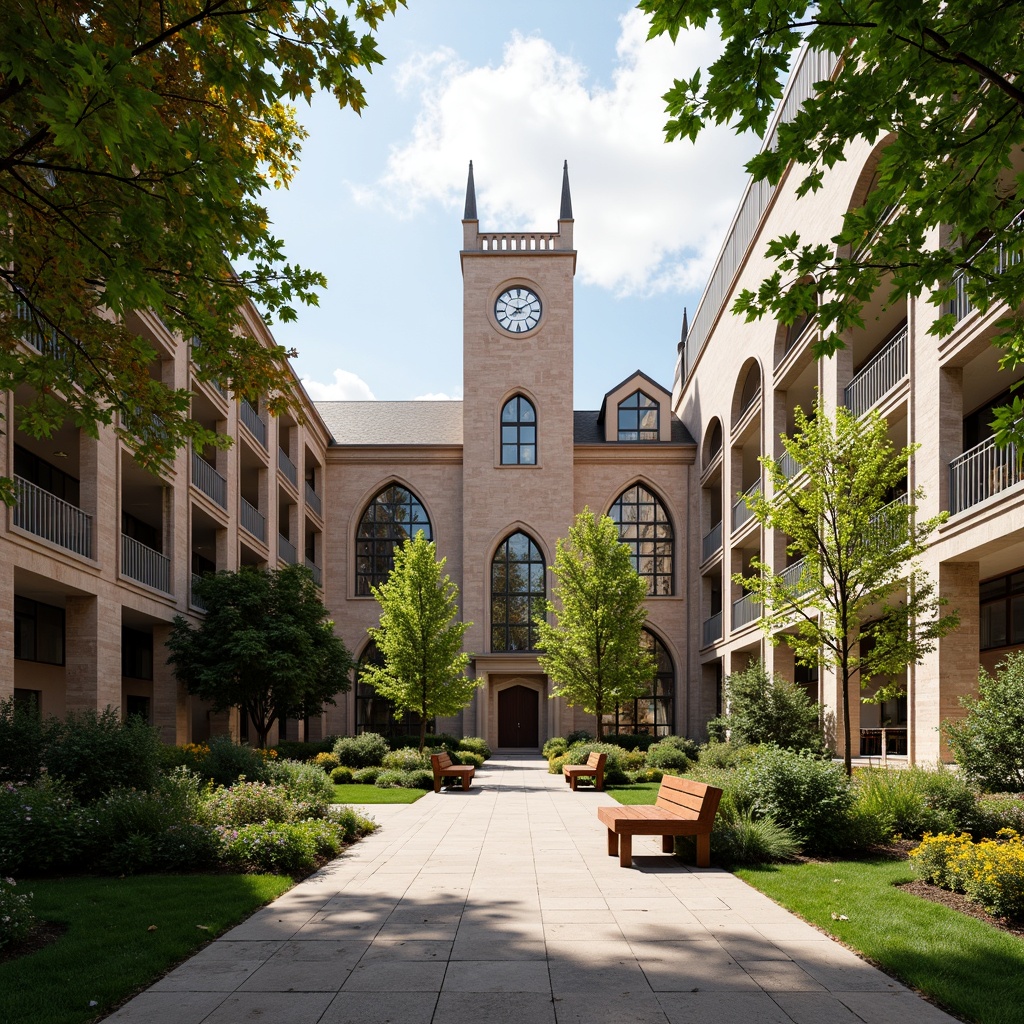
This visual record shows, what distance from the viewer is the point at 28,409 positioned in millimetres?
9023

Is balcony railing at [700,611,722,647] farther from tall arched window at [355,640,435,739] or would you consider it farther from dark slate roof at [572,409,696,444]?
tall arched window at [355,640,435,739]

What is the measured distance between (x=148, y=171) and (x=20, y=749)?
35.3 ft

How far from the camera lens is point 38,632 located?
21844 millimetres

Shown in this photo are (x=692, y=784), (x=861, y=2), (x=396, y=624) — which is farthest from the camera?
(x=396, y=624)

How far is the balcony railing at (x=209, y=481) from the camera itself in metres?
25.7

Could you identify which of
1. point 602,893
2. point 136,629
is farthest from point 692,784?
point 136,629

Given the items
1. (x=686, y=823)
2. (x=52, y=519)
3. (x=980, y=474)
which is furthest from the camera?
(x=52, y=519)

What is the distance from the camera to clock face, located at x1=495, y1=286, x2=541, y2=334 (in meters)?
40.9

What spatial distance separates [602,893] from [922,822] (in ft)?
17.3

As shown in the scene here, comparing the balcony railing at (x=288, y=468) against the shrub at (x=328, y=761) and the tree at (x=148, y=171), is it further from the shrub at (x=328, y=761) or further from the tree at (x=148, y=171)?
the tree at (x=148, y=171)

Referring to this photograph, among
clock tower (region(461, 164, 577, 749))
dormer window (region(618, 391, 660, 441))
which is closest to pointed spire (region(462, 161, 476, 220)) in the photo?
clock tower (region(461, 164, 577, 749))

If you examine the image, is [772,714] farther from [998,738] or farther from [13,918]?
[13,918]

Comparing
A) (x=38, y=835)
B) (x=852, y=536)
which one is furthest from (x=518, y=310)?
(x=38, y=835)

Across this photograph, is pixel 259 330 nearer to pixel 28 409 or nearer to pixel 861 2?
pixel 28 409
